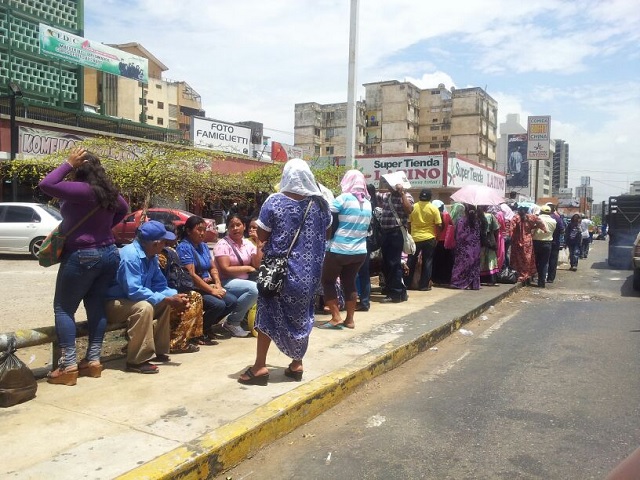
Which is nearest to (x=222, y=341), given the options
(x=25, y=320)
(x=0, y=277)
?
(x=25, y=320)

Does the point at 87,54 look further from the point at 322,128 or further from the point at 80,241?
the point at 322,128

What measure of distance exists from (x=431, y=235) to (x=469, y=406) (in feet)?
16.8

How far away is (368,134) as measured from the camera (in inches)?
3947

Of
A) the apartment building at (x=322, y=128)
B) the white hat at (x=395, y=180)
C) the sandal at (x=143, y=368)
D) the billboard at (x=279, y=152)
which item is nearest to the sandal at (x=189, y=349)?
the sandal at (x=143, y=368)

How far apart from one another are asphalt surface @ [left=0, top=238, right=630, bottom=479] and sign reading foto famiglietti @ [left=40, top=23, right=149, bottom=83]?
21.3 m

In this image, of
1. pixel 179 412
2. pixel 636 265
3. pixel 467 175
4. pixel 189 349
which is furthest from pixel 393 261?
pixel 467 175

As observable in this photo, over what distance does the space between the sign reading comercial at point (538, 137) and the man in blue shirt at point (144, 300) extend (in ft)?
176

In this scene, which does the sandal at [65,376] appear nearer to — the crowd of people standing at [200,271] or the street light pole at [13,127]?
the crowd of people standing at [200,271]

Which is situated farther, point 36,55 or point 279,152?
point 279,152

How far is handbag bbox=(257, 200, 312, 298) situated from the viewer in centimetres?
425

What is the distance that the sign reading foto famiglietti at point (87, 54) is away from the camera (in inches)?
891

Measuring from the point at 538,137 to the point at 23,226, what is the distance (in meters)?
53.2

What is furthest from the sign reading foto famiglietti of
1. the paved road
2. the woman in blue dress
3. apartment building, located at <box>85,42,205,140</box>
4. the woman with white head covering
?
apartment building, located at <box>85,42,205,140</box>

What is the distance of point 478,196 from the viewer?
9844 mm
